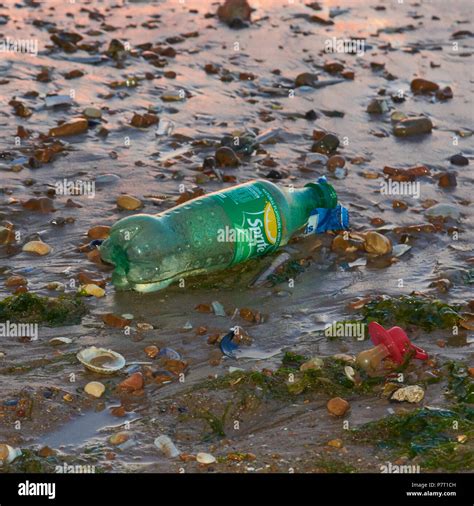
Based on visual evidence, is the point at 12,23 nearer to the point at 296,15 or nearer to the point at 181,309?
the point at 296,15

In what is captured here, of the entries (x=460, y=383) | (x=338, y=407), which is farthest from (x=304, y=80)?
(x=338, y=407)

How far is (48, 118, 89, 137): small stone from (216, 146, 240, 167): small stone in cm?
118

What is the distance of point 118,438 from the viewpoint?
4523 millimetres

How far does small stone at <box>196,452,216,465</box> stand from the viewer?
4348mm

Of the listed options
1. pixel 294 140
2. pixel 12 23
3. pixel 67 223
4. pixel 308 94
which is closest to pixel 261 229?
pixel 67 223

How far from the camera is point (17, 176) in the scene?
290 inches

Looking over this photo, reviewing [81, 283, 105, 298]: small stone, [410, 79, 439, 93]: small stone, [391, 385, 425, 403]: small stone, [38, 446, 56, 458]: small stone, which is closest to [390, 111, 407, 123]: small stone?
[410, 79, 439, 93]: small stone

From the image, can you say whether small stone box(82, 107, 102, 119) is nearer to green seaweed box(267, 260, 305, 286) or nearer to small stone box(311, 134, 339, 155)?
small stone box(311, 134, 339, 155)

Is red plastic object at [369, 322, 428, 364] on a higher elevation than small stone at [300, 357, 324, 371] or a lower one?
higher

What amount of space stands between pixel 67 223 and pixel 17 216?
319 mm

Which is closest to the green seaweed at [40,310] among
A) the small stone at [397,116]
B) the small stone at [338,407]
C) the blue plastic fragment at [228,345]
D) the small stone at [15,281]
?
the small stone at [15,281]

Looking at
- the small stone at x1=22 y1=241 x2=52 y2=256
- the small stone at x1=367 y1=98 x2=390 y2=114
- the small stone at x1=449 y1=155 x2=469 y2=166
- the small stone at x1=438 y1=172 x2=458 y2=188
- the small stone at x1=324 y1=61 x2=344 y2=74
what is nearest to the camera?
the small stone at x1=22 y1=241 x2=52 y2=256

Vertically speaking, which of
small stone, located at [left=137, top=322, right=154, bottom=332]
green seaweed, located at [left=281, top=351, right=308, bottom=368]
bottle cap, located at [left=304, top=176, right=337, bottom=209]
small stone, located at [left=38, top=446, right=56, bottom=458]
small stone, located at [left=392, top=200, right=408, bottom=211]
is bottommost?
small stone, located at [left=137, top=322, right=154, bottom=332]

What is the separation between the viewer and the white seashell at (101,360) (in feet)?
16.5
